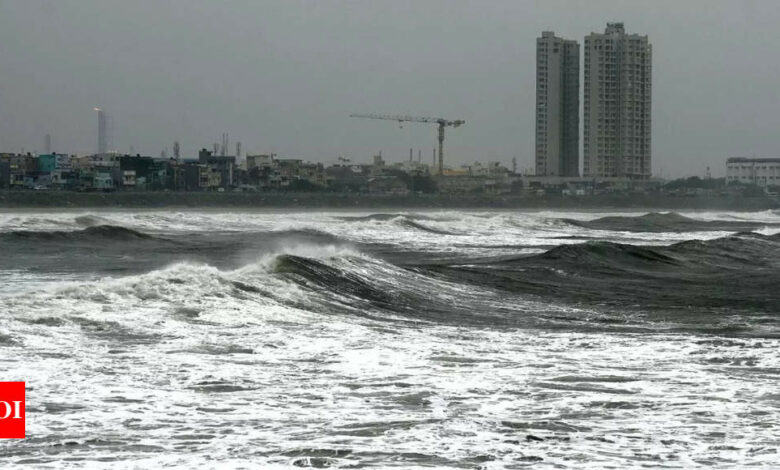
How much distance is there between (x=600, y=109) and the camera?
189500 millimetres

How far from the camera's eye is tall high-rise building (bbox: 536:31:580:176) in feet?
626

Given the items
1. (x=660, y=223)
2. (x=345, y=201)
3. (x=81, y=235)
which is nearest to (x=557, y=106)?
(x=345, y=201)

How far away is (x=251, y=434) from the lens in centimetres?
865

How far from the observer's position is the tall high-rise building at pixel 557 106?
19088cm

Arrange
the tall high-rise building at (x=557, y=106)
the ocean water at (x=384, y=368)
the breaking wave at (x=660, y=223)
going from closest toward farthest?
1. the ocean water at (x=384, y=368)
2. the breaking wave at (x=660, y=223)
3. the tall high-rise building at (x=557, y=106)

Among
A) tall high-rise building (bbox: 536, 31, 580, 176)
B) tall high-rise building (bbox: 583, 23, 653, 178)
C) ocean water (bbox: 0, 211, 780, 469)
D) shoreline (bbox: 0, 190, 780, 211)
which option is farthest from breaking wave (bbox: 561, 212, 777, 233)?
tall high-rise building (bbox: 536, 31, 580, 176)

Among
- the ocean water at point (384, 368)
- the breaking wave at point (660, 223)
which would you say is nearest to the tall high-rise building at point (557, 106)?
the breaking wave at point (660, 223)

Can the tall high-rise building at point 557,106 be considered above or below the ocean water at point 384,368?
above

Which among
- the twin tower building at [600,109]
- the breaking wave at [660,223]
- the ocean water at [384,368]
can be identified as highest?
the twin tower building at [600,109]

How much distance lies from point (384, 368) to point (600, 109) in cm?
18234

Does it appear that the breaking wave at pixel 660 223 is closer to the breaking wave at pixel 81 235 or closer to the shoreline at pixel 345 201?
the breaking wave at pixel 81 235

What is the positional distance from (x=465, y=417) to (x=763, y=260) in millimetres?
24555

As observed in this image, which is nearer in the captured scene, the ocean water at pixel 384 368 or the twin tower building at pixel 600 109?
the ocean water at pixel 384 368

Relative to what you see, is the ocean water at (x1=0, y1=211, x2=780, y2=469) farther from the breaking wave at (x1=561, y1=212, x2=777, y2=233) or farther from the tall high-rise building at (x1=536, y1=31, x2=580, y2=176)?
the tall high-rise building at (x1=536, y1=31, x2=580, y2=176)
